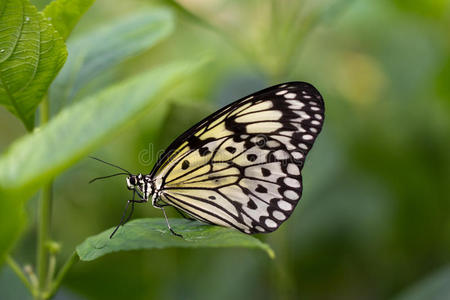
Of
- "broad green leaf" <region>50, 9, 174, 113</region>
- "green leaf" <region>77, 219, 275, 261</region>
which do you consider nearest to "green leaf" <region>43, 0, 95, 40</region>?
"broad green leaf" <region>50, 9, 174, 113</region>

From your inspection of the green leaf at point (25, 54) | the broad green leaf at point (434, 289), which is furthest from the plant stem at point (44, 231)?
the broad green leaf at point (434, 289)

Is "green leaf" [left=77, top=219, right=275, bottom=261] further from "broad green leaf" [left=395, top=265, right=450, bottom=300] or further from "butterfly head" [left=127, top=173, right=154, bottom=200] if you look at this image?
"broad green leaf" [left=395, top=265, right=450, bottom=300]

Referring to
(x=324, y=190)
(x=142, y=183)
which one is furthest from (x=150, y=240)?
(x=324, y=190)

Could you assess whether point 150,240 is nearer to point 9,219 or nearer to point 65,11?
point 9,219

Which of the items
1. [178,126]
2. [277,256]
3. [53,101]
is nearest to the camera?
[53,101]

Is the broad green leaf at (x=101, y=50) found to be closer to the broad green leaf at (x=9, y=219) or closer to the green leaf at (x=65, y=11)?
the green leaf at (x=65, y=11)

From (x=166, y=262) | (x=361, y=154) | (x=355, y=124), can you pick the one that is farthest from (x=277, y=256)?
(x=355, y=124)

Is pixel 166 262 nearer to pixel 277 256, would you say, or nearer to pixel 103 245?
pixel 277 256
